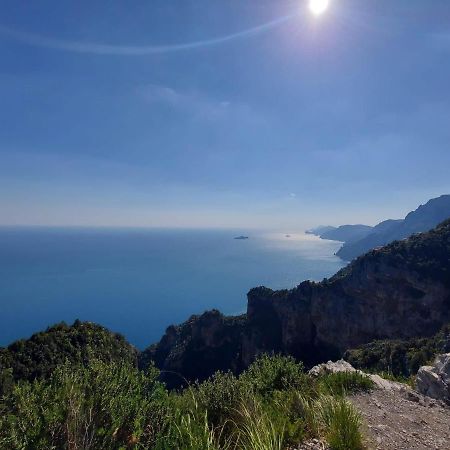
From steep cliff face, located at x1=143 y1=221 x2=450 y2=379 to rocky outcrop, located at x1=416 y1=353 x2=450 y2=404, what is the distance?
29.2m

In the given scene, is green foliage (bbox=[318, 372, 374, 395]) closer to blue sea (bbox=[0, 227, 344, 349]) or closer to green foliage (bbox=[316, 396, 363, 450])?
green foliage (bbox=[316, 396, 363, 450])

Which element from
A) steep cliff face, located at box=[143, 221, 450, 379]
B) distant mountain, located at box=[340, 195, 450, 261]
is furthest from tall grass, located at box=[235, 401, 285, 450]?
distant mountain, located at box=[340, 195, 450, 261]

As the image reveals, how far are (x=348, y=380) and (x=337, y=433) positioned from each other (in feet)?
11.2

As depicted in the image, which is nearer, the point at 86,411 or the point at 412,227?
the point at 86,411

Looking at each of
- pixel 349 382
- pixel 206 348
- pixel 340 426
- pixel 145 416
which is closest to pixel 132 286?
pixel 206 348

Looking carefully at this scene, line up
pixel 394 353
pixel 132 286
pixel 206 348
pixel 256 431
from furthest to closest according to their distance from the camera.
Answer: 1. pixel 132 286
2. pixel 206 348
3. pixel 394 353
4. pixel 256 431

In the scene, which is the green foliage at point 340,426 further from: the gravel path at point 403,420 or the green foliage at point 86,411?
the green foliage at point 86,411

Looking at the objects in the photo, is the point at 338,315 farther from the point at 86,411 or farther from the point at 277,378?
the point at 86,411

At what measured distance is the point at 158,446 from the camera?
2.88 meters

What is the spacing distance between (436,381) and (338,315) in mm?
34378

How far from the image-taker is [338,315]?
39.9 metres

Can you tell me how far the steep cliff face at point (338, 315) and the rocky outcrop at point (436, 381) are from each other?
95.8 feet

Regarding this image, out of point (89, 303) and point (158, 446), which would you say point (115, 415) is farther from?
point (89, 303)

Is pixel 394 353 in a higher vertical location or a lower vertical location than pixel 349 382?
lower
